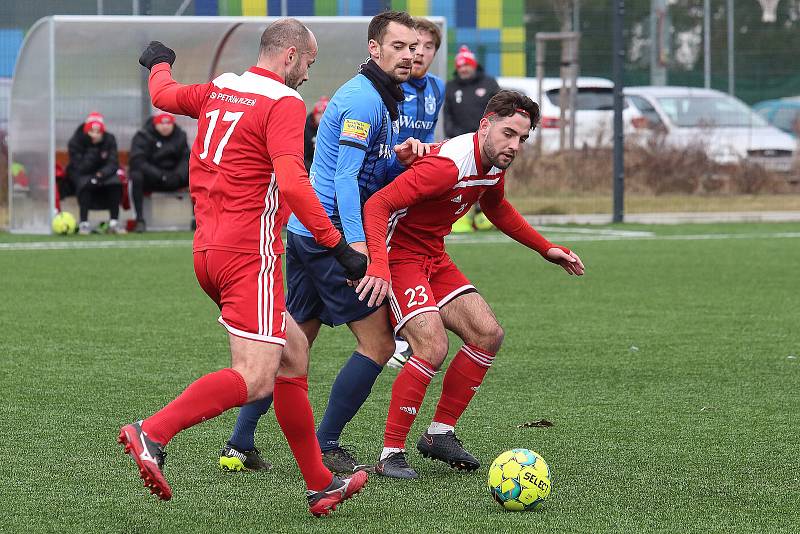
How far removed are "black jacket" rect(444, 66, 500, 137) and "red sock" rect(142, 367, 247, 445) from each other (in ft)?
41.7

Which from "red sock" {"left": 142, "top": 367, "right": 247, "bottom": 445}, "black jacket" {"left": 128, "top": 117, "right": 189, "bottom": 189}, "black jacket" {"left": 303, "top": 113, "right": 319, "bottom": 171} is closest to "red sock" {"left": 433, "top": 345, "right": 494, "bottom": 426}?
"red sock" {"left": 142, "top": 367, "right": 247, "bottom": 445}

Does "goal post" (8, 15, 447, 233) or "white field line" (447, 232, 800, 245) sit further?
"goal post" (8, 15, 447, 233)

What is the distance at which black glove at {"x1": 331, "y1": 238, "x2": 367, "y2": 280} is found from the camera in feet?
15.7

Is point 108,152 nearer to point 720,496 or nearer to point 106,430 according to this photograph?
point 106,430

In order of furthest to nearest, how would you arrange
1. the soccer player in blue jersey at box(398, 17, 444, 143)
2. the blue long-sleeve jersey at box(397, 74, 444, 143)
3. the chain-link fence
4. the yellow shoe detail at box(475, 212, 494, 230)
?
the chain-link fence < the yellow shoe detail at box(475, 212, 494, 230) < the blue long-sleeve jersey at box(397, 74, 444, 143) < the soccer player in blue jersey at box(398, 17, 444, 143)

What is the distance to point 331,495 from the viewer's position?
4879mm

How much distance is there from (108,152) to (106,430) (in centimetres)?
1209

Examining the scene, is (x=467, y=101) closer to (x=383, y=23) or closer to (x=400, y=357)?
(x=400, y=357)

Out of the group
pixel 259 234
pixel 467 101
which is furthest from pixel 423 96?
pixel 467 101

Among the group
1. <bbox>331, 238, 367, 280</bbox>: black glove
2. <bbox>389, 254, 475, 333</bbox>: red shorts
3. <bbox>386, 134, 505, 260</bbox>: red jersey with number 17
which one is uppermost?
<bbox>386, 134, 505, 260</bbox>: red jersey with number 17

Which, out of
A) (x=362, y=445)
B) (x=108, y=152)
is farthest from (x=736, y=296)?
(x=108, y=152)

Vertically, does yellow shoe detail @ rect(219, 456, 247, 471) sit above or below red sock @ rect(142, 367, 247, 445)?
below

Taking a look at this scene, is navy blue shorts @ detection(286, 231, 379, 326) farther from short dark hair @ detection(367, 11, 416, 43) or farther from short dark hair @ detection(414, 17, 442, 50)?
short dark hair @ detection(414, 17, 442, 50)

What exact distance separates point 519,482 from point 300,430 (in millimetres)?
779
